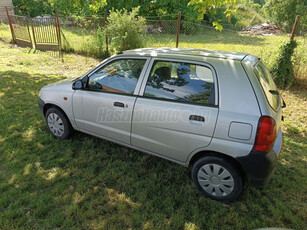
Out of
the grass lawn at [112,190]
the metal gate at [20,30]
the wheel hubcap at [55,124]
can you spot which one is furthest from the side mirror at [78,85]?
the metal gate at [20,30]

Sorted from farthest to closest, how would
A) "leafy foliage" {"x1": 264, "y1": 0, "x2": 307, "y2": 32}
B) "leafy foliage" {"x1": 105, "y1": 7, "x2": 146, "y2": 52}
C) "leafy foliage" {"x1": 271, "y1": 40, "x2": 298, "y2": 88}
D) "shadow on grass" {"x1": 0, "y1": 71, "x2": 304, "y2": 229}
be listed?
"leafy foliage" {"x1": 264, "y1": 0, "x2": 307, "y2": 32} < "leafy foliage" {"x1": 105, "y1": 7, "x2": 146, "y2": 52} < "leafy foliage" {"x1": 271, "y1": 40, "x2": 298, "y2": 88} < "shadow on grass" {"x1": 0, "y1": 71, "x2": 304, "y2": 229}

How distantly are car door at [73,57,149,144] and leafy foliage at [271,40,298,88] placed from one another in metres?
5.60

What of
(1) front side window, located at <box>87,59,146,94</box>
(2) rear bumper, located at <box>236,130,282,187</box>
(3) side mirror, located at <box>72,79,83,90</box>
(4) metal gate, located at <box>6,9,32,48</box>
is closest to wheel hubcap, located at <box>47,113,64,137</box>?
(3) side mirror, located at <box>72,79,83,90</box>

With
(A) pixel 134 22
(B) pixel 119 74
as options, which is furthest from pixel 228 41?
(B) pixel 119 74

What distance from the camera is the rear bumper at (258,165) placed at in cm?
240

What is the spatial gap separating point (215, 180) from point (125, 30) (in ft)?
25.6

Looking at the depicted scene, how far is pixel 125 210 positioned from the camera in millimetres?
2664

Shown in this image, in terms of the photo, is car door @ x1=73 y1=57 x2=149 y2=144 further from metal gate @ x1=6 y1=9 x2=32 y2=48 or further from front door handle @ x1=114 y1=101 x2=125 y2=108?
metal gate @ x1=6 y1=9 x2=32 y2=48

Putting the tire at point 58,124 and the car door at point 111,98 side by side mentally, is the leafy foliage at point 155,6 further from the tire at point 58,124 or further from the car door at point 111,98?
the car door at point 111,98

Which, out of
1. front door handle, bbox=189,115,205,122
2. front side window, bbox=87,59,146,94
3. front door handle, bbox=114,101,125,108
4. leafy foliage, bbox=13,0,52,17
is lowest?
front door handle, bbox=114,101,125,108

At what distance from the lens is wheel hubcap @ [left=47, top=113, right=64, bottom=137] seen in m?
3.97

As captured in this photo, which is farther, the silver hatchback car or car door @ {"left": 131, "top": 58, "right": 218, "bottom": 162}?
car door @ {"left": 131, "top": 58, "right": 218, "bottom": 162}

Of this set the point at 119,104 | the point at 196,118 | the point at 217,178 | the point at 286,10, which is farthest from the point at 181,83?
the point at 286,10

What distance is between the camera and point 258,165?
243 centimetres
